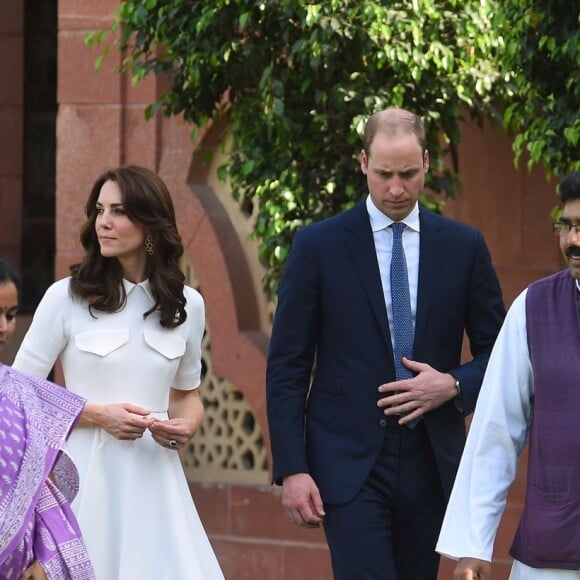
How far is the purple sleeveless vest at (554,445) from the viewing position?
4.55m

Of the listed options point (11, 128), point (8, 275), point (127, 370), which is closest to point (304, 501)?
point (127, 370)

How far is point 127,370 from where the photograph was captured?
5.86 metres

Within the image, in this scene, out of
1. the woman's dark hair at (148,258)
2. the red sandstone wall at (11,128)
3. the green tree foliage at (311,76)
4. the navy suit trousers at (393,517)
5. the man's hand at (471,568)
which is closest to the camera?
the man's hand at (471,568)

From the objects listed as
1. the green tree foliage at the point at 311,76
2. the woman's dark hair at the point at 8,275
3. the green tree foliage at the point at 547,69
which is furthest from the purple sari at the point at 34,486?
the green tree foliage at the point at 311,76

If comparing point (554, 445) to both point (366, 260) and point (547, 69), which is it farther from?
point (547, 69)

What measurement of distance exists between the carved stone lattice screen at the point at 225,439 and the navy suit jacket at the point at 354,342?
3.86 meters

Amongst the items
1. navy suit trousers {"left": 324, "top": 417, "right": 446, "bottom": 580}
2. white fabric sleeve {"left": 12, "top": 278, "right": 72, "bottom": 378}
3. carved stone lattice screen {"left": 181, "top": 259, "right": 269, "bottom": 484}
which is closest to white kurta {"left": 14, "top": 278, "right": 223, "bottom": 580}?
white fabric sleeve {"left": 12, "top": 278, "right": 72, "bottom": 378}

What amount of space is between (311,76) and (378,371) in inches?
91.9

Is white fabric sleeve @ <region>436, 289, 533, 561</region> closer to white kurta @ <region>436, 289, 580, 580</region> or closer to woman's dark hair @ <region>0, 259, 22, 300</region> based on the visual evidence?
white kurta @ <region>436, 289, 580, 580</region>

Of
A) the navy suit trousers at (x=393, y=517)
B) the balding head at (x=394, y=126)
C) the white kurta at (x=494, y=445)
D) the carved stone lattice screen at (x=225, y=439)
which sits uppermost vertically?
the balding head at (x=394, y=126)

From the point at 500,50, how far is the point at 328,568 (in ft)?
10.3

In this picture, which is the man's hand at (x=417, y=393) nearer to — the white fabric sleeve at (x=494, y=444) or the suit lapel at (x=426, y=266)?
the suit lapel at (x=426, y=266)

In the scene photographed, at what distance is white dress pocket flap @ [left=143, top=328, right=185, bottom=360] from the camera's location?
233 inches

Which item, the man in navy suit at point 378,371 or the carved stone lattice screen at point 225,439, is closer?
the man in navy suit at point 378,371
